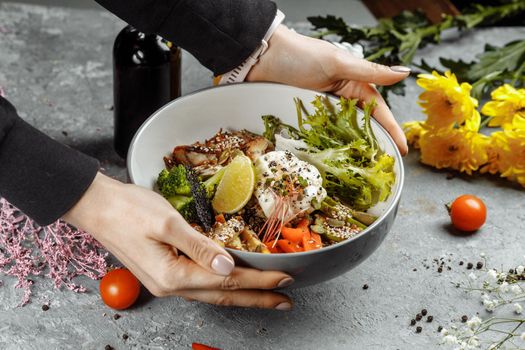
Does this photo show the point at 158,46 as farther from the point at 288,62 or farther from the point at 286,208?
the point at 286,208

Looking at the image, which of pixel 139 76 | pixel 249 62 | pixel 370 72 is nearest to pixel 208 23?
pixel 249 62

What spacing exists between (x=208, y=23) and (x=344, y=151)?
1.49 feet

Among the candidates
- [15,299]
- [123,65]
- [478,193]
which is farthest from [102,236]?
[478,193]

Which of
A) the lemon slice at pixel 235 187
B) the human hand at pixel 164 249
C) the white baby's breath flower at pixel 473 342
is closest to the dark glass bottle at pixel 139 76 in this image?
the lemon slice at pixel 235 187

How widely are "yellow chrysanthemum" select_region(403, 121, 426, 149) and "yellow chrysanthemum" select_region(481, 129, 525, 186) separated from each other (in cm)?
20

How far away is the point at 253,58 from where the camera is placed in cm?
187

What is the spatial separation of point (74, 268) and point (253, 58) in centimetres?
67

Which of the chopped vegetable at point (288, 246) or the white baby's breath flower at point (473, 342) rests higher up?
the chopped vegetable at point (288, 246)

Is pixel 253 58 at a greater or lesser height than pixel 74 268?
greater

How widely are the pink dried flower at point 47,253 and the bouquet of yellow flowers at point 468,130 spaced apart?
0.95 meters

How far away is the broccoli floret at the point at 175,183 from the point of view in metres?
1.62

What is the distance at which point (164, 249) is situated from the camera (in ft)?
4.60

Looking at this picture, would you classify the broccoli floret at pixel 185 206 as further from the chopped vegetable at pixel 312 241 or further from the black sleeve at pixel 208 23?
the black sleeve at pixel 208 23

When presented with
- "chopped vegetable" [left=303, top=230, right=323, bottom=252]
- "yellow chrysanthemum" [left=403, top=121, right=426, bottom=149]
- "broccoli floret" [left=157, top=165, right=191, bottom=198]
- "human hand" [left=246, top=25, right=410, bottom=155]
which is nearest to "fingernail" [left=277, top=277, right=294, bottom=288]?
"chopped vegetable" [left=303, top=230, right=323, bottom=252]
